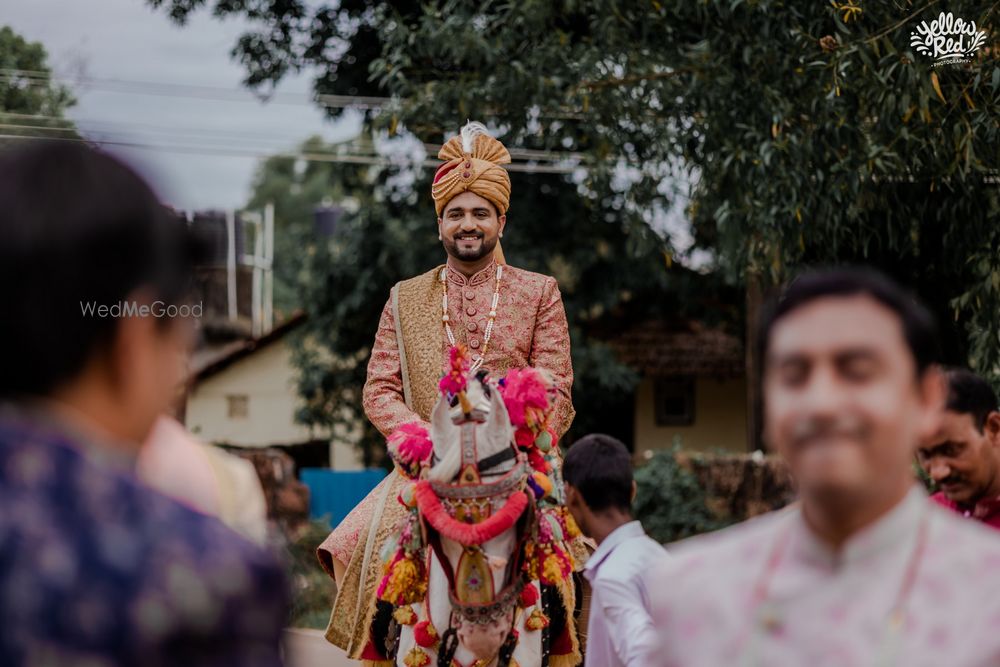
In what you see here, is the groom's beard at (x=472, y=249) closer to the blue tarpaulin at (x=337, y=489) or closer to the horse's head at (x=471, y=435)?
the horse's head at (x=471, y=435)

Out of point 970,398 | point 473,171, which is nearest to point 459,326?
point 473,171

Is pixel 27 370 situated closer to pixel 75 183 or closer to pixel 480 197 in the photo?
pixel 75 183


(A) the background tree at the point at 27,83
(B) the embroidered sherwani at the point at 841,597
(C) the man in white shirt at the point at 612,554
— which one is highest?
(A) the background tree at the point at 27,83

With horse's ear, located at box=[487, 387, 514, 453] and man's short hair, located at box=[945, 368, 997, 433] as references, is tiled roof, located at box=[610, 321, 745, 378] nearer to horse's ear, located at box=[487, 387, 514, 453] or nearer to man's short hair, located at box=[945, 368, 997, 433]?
horse's ear, located at box=[487, 387, 514, 453]

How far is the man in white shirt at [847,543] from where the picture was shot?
1905mm

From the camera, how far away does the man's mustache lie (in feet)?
6.32

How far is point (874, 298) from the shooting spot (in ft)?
6.70

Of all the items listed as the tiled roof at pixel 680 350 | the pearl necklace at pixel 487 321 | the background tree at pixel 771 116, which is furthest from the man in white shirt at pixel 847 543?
the tiled roof at pixel 680 350

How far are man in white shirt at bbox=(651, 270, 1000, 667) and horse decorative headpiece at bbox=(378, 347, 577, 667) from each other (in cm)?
208

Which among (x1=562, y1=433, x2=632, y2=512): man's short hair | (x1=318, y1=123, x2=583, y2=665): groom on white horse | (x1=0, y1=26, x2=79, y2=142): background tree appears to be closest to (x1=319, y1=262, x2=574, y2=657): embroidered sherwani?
(x1=318, y1=123, x2=583, y2=665): groom on white horse

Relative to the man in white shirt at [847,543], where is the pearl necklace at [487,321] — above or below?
above

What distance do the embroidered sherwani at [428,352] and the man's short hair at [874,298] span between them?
336 cm

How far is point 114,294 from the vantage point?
1761mm

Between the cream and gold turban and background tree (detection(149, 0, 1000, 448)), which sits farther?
background tree (detection(149, 0, 1000, 448))
